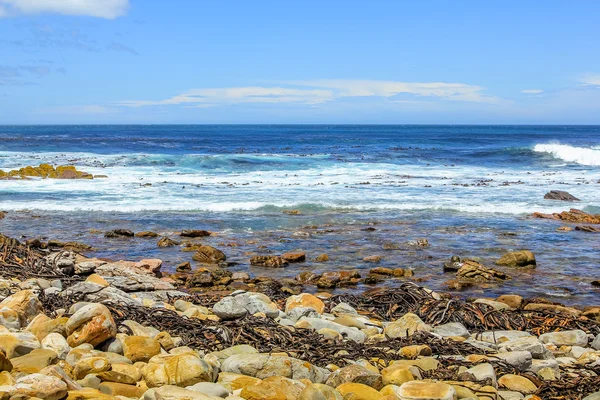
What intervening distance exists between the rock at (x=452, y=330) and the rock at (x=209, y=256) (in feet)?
20.0

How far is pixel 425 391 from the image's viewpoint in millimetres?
4676

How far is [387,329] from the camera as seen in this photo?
23.0 feet

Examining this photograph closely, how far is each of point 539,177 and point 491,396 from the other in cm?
2718

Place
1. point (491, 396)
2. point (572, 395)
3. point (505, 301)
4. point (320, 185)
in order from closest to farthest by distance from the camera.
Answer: point (491, 396) < point (572, 395) < point (505, 301) < point (320, 185)

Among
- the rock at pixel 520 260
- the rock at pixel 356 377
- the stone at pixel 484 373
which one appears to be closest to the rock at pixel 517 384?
the stone at pixel 484 373

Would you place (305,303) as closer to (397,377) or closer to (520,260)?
(397,377)

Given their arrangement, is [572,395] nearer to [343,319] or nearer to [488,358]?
[488,358]

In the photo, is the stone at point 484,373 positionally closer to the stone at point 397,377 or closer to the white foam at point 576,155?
the stone at point 397,377

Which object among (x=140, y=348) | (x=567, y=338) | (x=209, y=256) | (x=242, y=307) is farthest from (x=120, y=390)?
(x=209, y=256)

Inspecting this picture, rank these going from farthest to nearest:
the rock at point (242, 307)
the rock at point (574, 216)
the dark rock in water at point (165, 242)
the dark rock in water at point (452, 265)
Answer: the rock at point (574, 216)
the dark rock in water at point (165, 242)
the dark rock in water at point (452, 265)
the rock at point (242, 307)

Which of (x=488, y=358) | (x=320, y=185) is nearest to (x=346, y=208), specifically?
(x=320, y=185)

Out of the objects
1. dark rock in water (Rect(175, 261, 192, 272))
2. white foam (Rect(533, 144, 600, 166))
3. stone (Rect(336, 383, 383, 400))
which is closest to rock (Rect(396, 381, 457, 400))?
stone (Rect(336, 383, 383, 400))

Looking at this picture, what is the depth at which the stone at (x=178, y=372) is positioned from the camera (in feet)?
15.2

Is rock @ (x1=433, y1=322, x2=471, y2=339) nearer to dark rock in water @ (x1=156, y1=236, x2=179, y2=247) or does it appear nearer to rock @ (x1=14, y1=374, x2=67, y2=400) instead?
rock @ (x1=14, y1=374, x2=67, y2=400)
